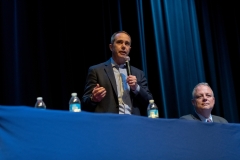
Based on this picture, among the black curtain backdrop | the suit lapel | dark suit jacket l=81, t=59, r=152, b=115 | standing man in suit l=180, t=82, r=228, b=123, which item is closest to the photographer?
dark suit jacket l=81, t=59, r=152, b=115

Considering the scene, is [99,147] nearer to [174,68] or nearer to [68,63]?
[68,63]

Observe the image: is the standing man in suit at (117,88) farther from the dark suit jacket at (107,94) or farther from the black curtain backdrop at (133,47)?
the black curtain backdrop at (133,47)

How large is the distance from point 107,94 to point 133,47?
1.25 meters

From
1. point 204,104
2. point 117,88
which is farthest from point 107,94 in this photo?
point 204,104

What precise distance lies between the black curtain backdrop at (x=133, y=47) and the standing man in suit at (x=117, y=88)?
0.73m

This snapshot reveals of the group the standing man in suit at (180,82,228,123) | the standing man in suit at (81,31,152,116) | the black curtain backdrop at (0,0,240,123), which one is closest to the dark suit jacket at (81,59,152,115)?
the standing man in suit at (81,31,152,116)

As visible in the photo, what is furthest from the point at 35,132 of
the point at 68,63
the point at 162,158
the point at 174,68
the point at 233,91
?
the point at 233,91

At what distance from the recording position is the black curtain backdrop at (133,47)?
2797 millimetres

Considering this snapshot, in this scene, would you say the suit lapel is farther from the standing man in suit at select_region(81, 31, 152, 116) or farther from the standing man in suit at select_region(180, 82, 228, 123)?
the standing man in suit at select_region(180, 82, 228, 123)

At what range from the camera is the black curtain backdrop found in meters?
2.80

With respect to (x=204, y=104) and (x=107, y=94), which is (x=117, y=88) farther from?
(x=204, y=104)

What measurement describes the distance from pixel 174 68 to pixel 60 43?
1173mm

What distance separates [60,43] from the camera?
2980mm

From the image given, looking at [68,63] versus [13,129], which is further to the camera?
[68,63]
